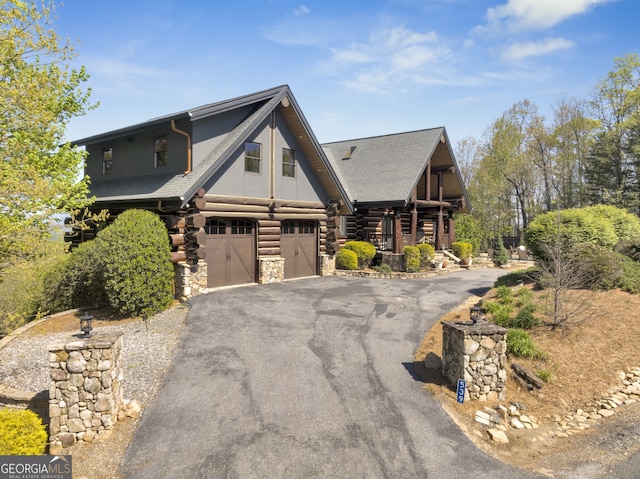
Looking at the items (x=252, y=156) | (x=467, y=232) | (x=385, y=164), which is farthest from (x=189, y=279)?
(x=467, y=232)

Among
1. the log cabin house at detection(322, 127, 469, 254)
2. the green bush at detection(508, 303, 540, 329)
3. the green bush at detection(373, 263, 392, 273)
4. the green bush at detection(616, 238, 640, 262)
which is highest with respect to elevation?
the log cabin house at detection(322, 127, 469, 254)

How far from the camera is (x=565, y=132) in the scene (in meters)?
41.2

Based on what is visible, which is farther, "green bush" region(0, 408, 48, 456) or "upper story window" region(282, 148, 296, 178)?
"upper story window" region(282, 148, 296, 178)

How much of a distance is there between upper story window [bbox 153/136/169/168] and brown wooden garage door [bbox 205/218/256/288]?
3.62 metres

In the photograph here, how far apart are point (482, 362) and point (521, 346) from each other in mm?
2074

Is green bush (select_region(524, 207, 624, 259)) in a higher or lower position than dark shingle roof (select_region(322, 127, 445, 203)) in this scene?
lower

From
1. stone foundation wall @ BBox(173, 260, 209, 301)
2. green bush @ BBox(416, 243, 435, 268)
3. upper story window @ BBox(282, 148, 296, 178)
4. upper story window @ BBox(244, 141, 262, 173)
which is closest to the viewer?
stone foundation wall @ BBox(173, 260, 209, 301)

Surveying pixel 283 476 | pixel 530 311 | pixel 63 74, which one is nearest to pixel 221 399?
pixel 283 476

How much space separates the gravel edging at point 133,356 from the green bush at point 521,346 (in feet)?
27.2

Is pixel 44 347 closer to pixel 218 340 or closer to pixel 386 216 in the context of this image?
pixel 218 340

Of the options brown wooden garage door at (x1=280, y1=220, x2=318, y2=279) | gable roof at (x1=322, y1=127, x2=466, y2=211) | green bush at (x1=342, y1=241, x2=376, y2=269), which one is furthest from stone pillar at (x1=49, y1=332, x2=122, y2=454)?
gable roof at (x1=322, y1=127, x2=466, y2=211)

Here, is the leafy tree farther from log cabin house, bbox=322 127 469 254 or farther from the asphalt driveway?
log cabin house, bbox=322 127 469 254

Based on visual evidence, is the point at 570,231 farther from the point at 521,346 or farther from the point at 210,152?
the point at 210,152

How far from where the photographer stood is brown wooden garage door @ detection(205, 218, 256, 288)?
15.5 m
